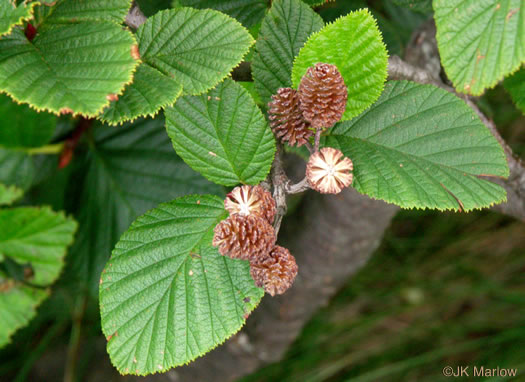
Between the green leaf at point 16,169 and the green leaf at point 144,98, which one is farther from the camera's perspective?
the green leaf at point 16,169

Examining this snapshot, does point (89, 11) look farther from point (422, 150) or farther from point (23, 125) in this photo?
point (23, 125)

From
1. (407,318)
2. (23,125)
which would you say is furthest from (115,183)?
(407,318)

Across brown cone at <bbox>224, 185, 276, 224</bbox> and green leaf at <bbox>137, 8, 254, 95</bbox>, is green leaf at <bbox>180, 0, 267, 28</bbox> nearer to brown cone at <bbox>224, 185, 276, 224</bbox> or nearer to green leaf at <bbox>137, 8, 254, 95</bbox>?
green leaf at <bbox>137, 8, 254, 95</bbox>

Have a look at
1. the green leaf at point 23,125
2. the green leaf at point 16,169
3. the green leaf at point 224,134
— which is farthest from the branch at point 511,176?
the green leaf at point 16,169

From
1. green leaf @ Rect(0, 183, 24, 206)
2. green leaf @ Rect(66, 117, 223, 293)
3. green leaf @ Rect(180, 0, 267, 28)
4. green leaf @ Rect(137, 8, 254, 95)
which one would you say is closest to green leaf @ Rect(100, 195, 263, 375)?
green leaf @ Rect(137, 8, 254, 95)

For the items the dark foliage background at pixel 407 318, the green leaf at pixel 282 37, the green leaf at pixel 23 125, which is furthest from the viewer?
the dark foliage background at pixel 407 318

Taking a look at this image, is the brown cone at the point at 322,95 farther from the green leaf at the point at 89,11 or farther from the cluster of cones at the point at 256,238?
the green leaf at the point at 89,11
